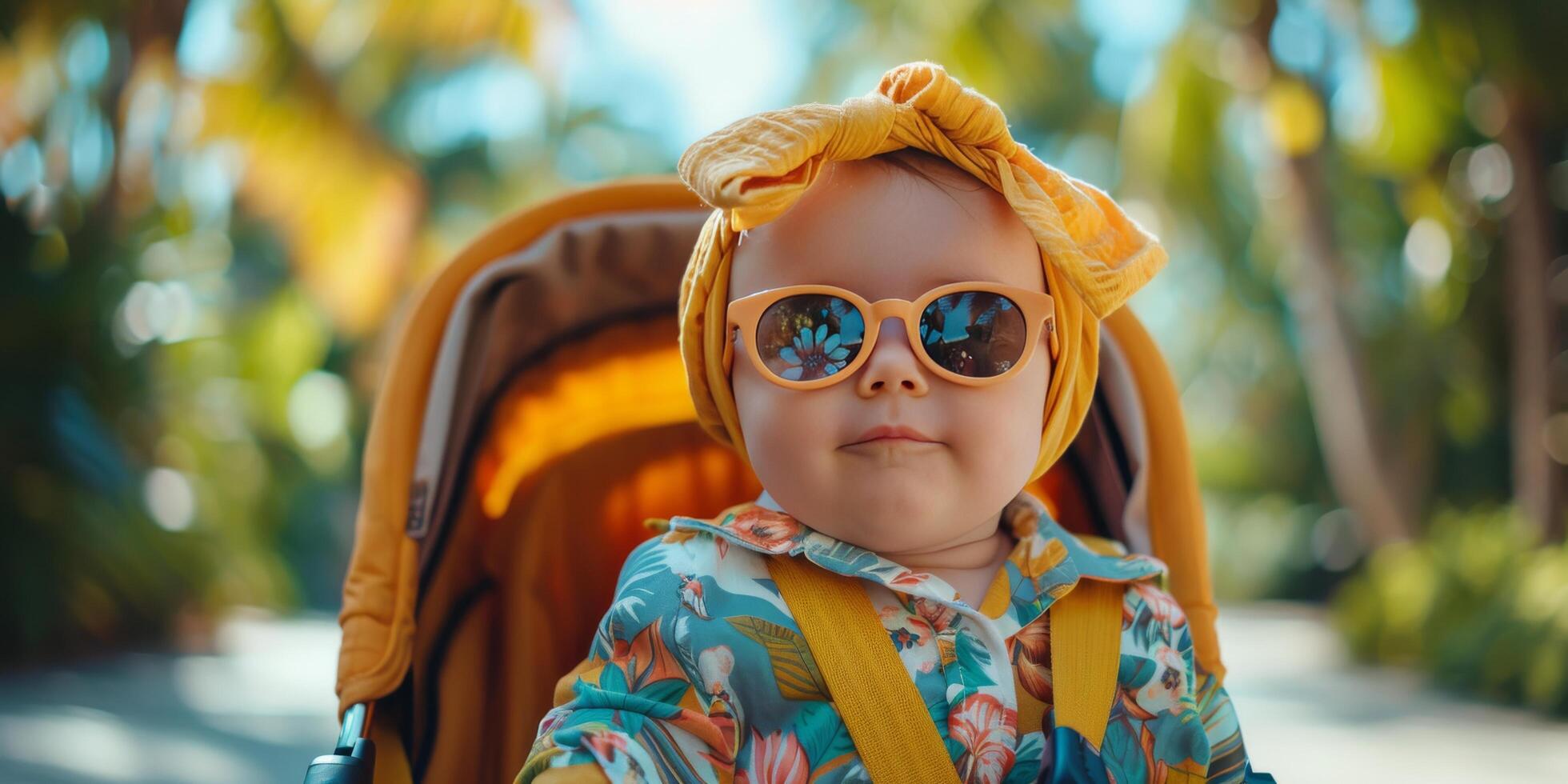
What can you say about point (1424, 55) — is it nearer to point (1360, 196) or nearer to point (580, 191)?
point (580, 191)

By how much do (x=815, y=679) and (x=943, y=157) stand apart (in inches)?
26.2

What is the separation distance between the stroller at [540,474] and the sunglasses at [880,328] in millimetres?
584

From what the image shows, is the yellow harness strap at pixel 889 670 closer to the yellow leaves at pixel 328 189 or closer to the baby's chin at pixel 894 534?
the baby's chin at pixel 894 534

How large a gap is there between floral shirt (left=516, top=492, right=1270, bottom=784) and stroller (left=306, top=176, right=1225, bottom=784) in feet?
1.20

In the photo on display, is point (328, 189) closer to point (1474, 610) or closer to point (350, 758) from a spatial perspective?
point (1474, 610)

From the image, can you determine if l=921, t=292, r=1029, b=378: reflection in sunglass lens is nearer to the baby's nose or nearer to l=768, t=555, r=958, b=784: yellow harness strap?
the baby's nose

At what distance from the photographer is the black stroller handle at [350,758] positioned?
1.48 meters

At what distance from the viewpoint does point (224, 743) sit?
5.87 meters

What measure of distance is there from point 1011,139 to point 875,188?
0.18m

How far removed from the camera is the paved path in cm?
520

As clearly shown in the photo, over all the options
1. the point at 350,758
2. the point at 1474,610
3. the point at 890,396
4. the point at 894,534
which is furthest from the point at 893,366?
the point at 1474,610

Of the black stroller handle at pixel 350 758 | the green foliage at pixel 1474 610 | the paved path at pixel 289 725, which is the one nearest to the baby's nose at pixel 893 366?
the black stroller handle at pixel 350 758

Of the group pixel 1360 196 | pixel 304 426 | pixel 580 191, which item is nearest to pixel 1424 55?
pixel 580 191

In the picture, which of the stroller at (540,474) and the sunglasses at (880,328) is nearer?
the sunglasses at (880,328)
